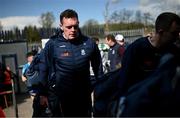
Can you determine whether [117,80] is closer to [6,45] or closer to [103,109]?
[103,109]

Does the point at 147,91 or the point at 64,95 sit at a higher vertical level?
the point at 147,91

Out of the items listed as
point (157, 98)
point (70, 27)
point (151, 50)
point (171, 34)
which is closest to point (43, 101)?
point (70, 27)

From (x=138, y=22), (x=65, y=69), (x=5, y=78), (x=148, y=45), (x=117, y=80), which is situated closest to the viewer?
(x=117, y=80)

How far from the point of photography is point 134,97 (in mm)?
2984

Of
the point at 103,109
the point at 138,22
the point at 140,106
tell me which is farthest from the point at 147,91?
the point at 138,22

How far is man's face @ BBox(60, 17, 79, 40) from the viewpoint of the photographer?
6.20m

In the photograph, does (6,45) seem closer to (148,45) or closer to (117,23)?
(148,45)

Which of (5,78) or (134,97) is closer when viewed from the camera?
(134,97)

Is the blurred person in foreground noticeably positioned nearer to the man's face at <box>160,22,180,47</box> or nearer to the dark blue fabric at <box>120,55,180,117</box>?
the man's face at <box>160,22,180,47</box>

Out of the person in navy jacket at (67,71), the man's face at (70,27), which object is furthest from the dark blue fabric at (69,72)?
the man's face at (70,27)

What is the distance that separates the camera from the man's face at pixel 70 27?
6200mm

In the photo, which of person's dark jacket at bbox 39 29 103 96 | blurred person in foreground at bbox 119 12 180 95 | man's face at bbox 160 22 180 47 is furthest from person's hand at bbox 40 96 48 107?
man's face at bbox 160 22 180 47

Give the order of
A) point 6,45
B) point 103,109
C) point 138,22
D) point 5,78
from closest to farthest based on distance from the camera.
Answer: point 103,109
point 5,78
point 6,45
point 138,22

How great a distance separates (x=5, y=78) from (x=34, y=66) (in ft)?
29.2
